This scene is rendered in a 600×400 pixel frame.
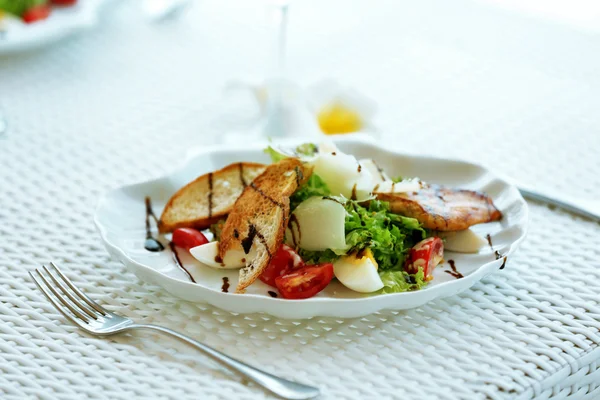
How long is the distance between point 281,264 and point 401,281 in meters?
0.30

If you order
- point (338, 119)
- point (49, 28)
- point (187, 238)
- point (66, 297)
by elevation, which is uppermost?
point (49, 28)

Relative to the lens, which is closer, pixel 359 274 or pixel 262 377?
pixel 262 377

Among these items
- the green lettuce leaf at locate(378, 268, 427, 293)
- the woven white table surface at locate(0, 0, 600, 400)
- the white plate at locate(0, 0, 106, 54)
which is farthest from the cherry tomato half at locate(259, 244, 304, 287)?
the white plate at locate(0, 0, 106, 54)

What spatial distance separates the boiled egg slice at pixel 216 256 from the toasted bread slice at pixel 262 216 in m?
0.01

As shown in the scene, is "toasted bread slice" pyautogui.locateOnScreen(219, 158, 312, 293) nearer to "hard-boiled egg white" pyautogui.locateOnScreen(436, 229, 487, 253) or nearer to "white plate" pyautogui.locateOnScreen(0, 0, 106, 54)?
"hard-boiled egg white" pyautogui.locateOnScreen(436, 229, 487, 253)

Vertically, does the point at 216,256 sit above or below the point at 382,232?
below

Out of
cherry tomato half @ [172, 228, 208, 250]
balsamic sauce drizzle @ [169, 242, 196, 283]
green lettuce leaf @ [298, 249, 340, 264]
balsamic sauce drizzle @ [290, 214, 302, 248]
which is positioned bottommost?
balsamic sauce drizzle @ [169, 242, 196, 283]

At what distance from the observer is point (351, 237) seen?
6.30 ft

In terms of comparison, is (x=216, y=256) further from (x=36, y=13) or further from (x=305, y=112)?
(x=36, y=13)

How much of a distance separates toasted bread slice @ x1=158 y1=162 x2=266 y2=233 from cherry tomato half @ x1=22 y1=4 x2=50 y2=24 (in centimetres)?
198

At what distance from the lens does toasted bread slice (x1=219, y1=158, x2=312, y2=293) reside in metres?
1.88

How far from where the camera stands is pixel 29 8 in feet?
Result: 12.6

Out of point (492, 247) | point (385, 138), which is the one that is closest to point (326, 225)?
point (492, 247)

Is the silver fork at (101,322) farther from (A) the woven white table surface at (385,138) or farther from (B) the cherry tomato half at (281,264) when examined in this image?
(B) the cherry tomato half at (281,264)
